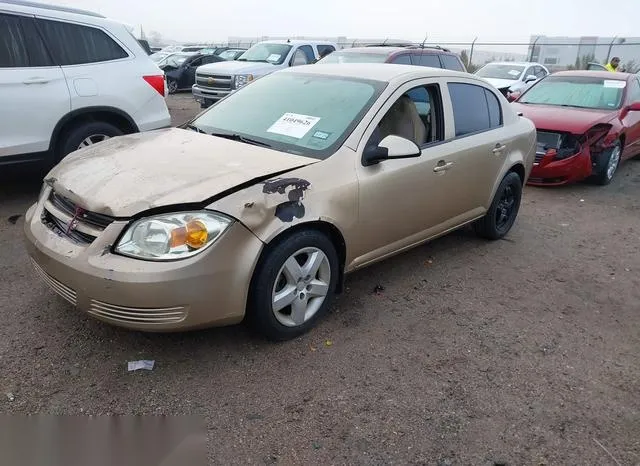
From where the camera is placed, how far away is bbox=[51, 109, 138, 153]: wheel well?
5.18 metres

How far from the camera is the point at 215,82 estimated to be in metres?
12.2

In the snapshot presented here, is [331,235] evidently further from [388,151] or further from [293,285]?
[388,151]

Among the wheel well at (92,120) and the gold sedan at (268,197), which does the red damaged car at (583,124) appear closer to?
the gold sedan at (268,197)

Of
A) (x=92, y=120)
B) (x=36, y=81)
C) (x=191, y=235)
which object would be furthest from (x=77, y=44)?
(x=191, y=235)

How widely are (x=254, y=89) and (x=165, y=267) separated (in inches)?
85.1

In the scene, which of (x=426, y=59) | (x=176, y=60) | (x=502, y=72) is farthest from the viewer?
(x=176, y=60)

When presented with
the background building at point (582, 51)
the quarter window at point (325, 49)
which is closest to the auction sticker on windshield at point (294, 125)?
the quarter window at point (325, 49)

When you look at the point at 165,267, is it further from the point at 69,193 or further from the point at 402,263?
the point at 402,263

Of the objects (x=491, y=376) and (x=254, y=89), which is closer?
(x=491, y=376)

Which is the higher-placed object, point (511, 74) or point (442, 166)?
point (442, 166)

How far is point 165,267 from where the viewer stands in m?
2.59

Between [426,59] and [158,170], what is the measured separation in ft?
27.4

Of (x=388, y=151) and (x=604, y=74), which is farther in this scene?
(x=604, y=74)

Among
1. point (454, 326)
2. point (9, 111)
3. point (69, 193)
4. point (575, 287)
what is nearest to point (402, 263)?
point (454, 326)
